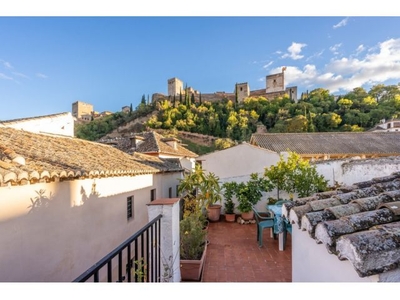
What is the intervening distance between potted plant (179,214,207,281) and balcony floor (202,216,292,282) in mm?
→ 309

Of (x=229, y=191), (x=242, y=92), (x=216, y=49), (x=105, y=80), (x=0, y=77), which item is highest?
(x=242, y=92)

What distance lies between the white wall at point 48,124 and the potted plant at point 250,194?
825 cm

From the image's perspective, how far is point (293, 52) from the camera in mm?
8266

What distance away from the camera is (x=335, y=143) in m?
→ 20.9

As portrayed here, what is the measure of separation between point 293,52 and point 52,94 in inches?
337

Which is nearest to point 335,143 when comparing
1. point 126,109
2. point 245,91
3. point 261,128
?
point 261,128

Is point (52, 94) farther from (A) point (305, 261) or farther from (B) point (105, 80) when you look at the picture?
(A) point (305, 261)

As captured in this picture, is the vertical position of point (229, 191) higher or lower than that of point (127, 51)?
lower

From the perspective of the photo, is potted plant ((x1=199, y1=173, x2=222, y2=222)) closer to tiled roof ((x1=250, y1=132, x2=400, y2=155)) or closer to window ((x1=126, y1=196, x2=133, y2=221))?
window ((x1=126, y1=196, x2=133, y2=221))

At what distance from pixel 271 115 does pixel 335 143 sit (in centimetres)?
1979

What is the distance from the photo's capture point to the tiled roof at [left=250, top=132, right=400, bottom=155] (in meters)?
19.7

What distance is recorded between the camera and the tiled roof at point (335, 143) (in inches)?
775
